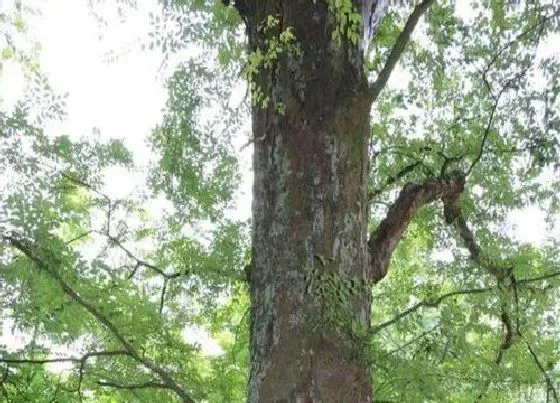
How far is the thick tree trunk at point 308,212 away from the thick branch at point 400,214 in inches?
19.3

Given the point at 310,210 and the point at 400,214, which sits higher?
the point at 400,214

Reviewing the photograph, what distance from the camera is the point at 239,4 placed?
2.87 meters

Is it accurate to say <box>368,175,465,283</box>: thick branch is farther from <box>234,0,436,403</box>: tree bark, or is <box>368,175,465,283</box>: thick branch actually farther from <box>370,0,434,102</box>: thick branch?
<box>370,0,434,102</box>: thick branch

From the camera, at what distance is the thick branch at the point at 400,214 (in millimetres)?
2725

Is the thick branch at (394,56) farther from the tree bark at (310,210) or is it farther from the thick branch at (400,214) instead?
the thick branch at (400,214)

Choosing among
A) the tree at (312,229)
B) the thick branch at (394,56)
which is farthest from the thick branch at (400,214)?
the thick branch at (394,56)

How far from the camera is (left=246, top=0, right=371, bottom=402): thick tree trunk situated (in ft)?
6.42

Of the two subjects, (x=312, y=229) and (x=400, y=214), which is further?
(x=400, y=214)

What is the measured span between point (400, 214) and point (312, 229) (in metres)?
0.91

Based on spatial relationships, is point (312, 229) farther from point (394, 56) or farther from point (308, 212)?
point (394, 56)

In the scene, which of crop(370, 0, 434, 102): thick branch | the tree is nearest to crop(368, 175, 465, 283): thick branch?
the tree

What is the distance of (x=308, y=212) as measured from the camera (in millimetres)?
2154

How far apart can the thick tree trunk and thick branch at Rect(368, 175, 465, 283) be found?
49 centimetres

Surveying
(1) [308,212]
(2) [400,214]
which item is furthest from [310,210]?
(2) [400,214]
